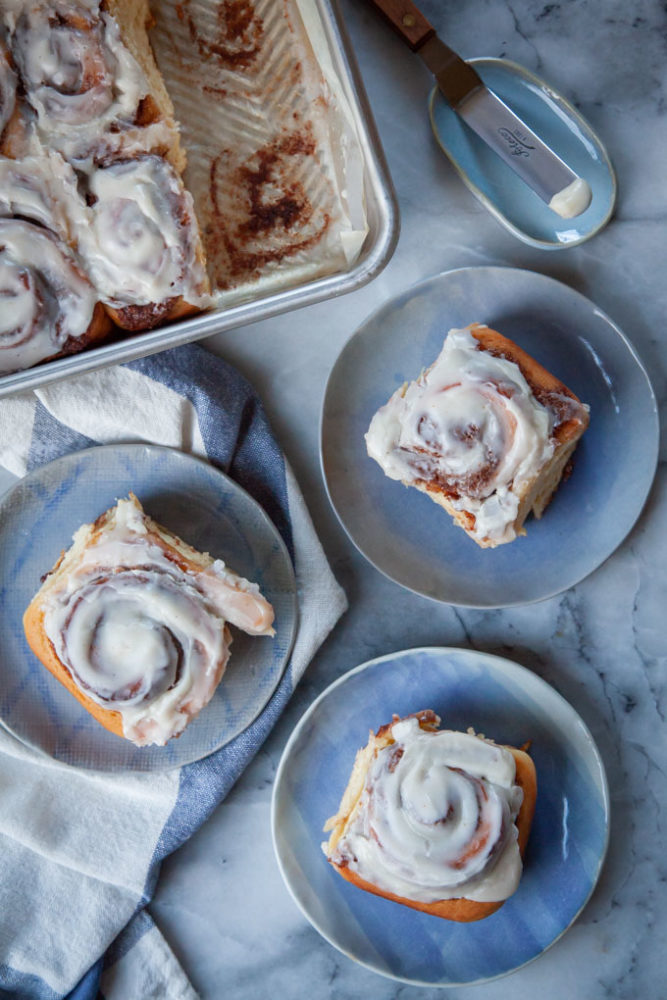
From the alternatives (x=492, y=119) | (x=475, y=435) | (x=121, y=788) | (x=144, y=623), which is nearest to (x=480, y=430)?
(x=475, y=435)

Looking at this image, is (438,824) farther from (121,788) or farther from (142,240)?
(142,240)

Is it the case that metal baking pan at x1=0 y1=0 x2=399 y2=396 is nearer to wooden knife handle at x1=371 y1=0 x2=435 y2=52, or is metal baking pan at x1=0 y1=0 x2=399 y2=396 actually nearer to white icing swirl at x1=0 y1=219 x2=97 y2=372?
white icing swirl at x1=0 y1=219 x2=97 y2=372

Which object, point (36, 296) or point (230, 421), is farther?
point (230, 421)

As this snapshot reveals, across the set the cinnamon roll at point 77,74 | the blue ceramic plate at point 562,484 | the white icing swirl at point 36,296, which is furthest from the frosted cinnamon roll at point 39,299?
→ the blue ceramic plate at point 562,484

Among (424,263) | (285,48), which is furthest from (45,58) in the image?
(424,263)

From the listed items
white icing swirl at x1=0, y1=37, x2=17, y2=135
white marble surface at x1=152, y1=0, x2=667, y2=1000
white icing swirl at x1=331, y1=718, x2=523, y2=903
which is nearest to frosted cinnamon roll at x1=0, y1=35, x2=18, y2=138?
white icing swirl at x1=0, y1=37, x2=17, y2=135

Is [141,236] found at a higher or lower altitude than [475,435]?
higher

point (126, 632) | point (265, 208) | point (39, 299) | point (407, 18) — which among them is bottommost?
point (126, 632)
